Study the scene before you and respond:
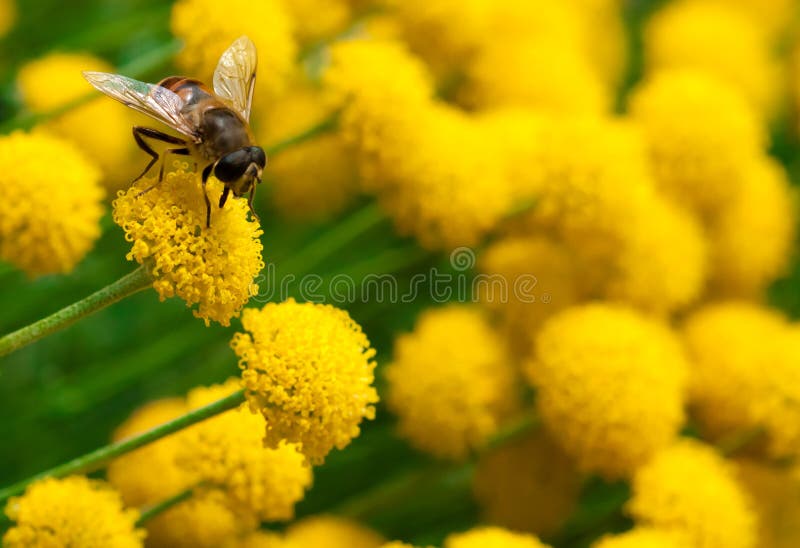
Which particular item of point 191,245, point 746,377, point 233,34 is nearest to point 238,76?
point 233,34

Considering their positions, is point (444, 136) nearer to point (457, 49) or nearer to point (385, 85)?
point (385, 85)

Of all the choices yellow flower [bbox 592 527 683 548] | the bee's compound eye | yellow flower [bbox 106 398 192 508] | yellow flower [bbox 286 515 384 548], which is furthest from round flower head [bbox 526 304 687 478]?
the bee's compound eye

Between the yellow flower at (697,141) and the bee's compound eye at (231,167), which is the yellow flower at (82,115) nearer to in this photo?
the bee's compound eye at (231,167)

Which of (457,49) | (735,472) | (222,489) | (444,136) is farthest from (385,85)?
(735,472)

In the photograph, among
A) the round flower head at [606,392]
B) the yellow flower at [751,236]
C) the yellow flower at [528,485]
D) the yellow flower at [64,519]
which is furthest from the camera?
the yellow flower at [751,236]

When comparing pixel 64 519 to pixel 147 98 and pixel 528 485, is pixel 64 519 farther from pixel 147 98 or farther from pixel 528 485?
pixel 528 485

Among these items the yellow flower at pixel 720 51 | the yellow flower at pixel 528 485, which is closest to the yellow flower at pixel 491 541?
the yellow flower at pixel 528 485
